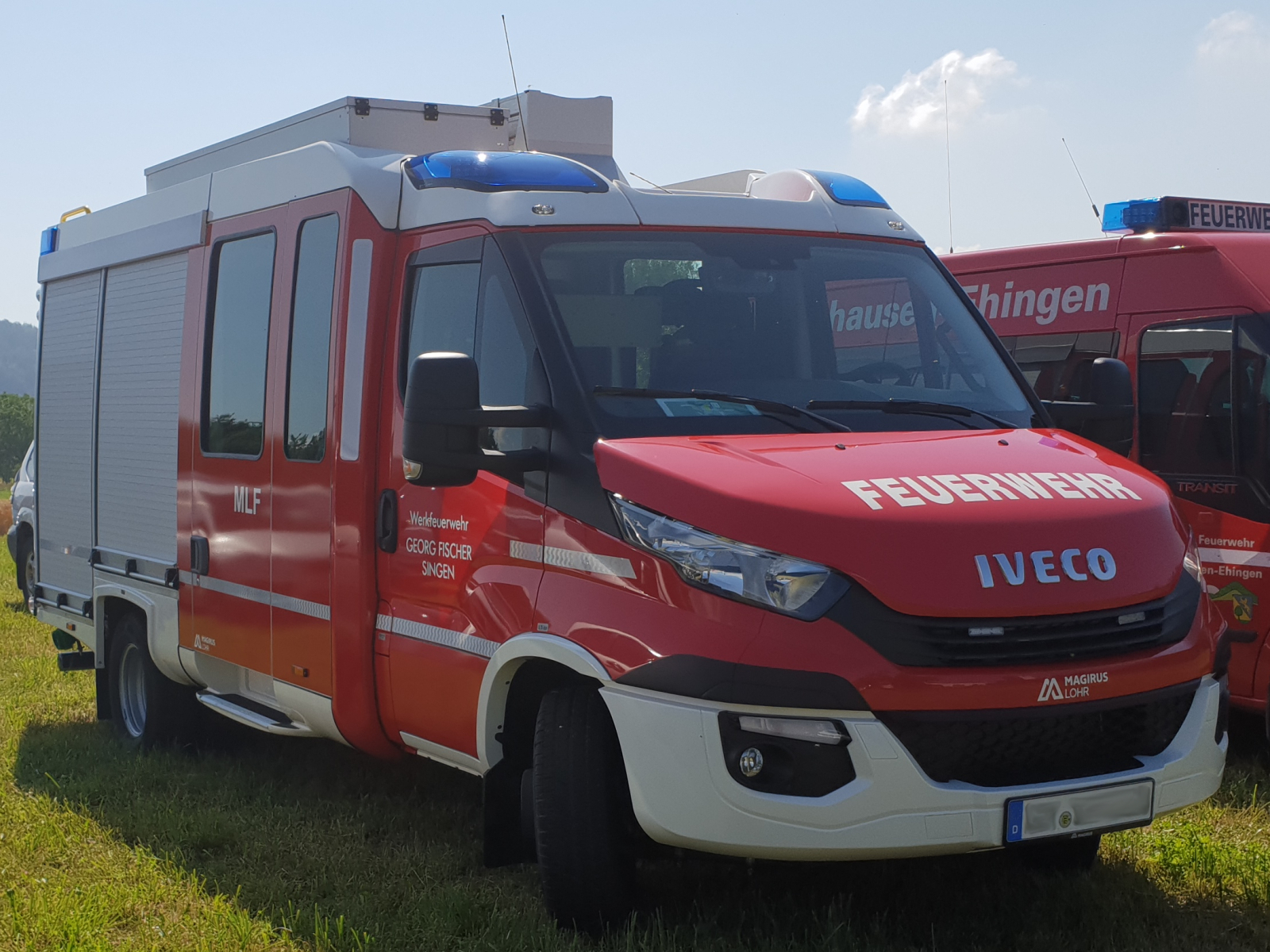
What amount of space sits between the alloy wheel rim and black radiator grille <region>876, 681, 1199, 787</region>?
16.6 feet

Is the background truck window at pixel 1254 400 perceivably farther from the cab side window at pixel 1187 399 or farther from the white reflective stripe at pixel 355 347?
the white reflective stripe at pixel 355 347

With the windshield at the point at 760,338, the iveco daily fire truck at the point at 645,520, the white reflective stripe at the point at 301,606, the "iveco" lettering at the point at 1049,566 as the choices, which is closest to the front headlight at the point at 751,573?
the iveco daily fire truck at the point at 645,520

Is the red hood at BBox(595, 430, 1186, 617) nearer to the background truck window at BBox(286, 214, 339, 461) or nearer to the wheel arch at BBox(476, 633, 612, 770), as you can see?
the wheel arch at BBox(476, 633, 612, 770)

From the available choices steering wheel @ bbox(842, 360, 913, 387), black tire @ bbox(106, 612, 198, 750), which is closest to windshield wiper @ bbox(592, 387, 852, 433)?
steering wheel @ bbox(842, 360, 913, 387)

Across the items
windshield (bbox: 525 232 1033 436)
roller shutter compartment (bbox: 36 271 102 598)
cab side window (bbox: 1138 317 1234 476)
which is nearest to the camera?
windshield (bbox: 525 232 1033 436)

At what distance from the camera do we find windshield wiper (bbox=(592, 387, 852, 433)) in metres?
4.61

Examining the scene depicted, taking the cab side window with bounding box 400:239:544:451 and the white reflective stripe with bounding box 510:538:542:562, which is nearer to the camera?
the white reflective stripe with bounding box 510:538:542:562

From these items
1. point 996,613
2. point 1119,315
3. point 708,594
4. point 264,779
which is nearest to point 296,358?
point 264,779

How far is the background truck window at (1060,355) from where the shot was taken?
757 cm

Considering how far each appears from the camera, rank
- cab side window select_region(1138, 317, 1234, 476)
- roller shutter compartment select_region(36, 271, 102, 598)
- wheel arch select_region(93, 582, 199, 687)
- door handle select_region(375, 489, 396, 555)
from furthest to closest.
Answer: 1. roller shutter compartment select_region(36, 271, 102, 598)
2. wheel arch select_region(93, 582, 199, 687)
3. cab side window select_region(1138, 317, 1234, 476)
4. door handle select_region(375, 489, 396, 555)

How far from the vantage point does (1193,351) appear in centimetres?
708

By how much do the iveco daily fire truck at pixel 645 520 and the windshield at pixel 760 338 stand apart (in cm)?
1

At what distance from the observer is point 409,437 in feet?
14.8

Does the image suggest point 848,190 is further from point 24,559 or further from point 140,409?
point 24,559
